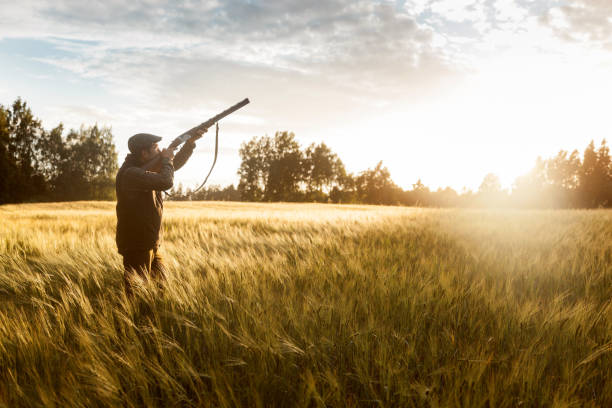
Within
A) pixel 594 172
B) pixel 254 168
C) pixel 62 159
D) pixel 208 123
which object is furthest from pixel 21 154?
pixel 594 172

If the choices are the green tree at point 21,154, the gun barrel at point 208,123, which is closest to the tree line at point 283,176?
the green tree at point 21,154

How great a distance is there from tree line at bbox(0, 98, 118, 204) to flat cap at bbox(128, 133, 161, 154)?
58374 mm

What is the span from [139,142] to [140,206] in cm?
65

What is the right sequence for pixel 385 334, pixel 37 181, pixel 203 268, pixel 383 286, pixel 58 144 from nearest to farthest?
pixel 385 334
pixel 383 286
pixel 203 268
pixel 37 181
pixel 58 144

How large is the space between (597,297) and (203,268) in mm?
3453

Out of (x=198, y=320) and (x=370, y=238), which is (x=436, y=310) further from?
(x=370, y=238)

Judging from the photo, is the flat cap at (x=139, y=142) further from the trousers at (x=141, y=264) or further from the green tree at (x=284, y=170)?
the green tree at (x=284, y=170)

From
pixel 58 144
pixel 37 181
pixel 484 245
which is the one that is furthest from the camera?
pixel 58 144

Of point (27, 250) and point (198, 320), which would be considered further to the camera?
point (27, 250)

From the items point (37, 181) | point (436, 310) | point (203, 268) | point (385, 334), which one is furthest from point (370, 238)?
point (37, 181)

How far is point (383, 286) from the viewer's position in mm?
2338

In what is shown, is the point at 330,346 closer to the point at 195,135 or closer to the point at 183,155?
the point at 183,155

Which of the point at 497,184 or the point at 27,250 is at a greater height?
the point at 497,184

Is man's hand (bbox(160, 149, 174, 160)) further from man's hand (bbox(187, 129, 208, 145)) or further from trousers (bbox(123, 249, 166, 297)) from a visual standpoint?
trousers (bbox(123, 249, 166, 297))
